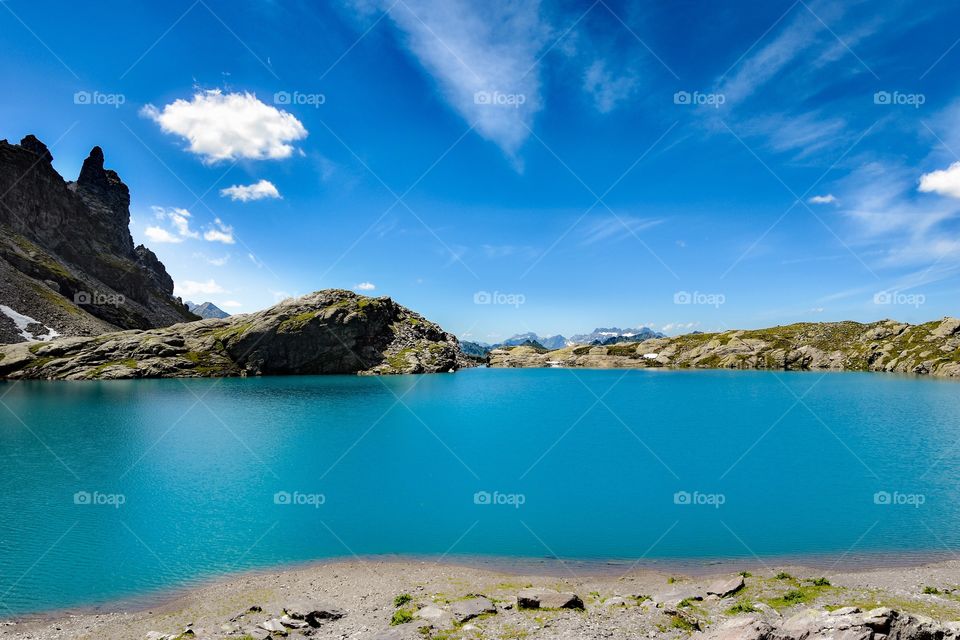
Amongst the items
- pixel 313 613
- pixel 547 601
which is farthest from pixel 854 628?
pixel 313 613

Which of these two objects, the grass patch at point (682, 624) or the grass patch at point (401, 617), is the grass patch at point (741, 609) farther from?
the grass patch at point (401, 617)

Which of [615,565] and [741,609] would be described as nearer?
[741,609]

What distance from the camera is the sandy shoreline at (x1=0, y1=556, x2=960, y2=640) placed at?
746 inches

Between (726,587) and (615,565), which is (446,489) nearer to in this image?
(615,565)

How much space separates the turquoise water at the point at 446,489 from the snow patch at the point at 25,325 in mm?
133181

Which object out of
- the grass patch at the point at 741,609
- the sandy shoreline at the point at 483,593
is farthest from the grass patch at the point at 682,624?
the grass patch at the point at 741,609

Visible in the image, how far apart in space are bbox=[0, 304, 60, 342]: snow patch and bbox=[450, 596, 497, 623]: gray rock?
238 meters

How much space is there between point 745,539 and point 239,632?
31.6 meters

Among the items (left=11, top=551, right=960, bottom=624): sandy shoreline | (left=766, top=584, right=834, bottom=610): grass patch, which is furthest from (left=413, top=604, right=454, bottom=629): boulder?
(left=766, top=584, right=834, bottom=610): grass patch

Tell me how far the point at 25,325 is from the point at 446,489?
231m

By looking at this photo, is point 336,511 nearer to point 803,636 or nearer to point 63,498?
point 63,498

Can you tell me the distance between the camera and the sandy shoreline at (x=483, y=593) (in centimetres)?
1895

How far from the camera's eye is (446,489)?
44.1 meters

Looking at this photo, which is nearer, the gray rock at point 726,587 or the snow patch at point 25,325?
the gray rock at point 726,587
